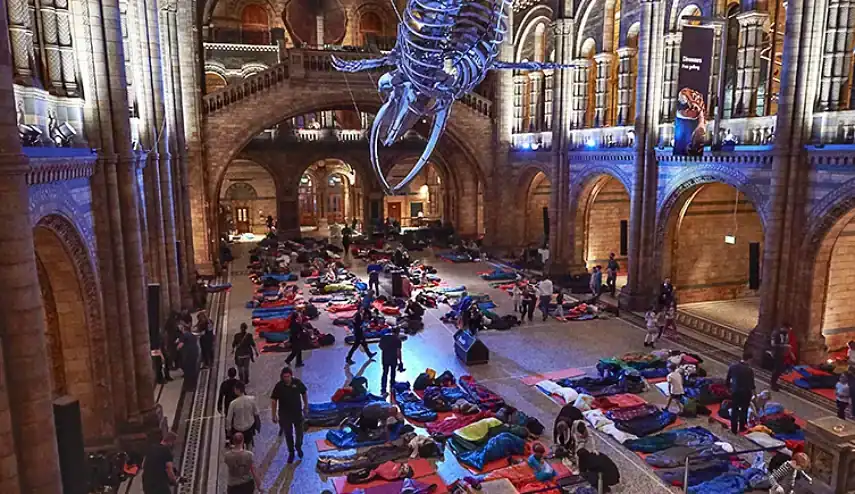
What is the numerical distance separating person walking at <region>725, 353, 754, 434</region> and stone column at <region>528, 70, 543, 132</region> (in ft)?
53.8

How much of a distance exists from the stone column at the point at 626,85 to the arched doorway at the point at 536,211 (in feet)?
26.1

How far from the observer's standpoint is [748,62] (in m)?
15.4

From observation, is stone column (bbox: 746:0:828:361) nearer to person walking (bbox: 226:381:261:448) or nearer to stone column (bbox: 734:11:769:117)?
stone column (bbox: 734:11:769:117)

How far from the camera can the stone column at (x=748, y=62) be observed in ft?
50.0

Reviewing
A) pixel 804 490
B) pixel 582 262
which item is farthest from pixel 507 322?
pixel 804 490

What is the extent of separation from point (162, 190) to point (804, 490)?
597 inches

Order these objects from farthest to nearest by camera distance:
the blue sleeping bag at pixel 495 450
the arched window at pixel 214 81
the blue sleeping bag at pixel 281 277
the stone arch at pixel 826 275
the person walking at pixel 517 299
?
the arched window at pixel 214 81, the blue sleeping bag at pixel 281 277, the person walking at pixel 517 299, the stone arch at pixel 826 275, the blue sleeping bag at pixel 495 450

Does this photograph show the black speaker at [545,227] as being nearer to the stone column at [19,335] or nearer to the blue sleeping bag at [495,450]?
the blue sleeping bag at [495,450]

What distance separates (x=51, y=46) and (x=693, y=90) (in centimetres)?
1414

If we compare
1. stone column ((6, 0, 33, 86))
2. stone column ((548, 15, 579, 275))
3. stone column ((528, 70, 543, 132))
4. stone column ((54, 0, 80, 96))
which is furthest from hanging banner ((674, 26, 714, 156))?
stone column ((6, 0, 33, 86))

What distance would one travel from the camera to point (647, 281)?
61.4ft

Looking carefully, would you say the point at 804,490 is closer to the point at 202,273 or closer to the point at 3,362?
the point at 3,362

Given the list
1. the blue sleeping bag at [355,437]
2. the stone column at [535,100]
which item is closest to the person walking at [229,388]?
the blue sleeping bag at [355,437]

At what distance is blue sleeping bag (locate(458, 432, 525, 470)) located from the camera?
32.0 ft
